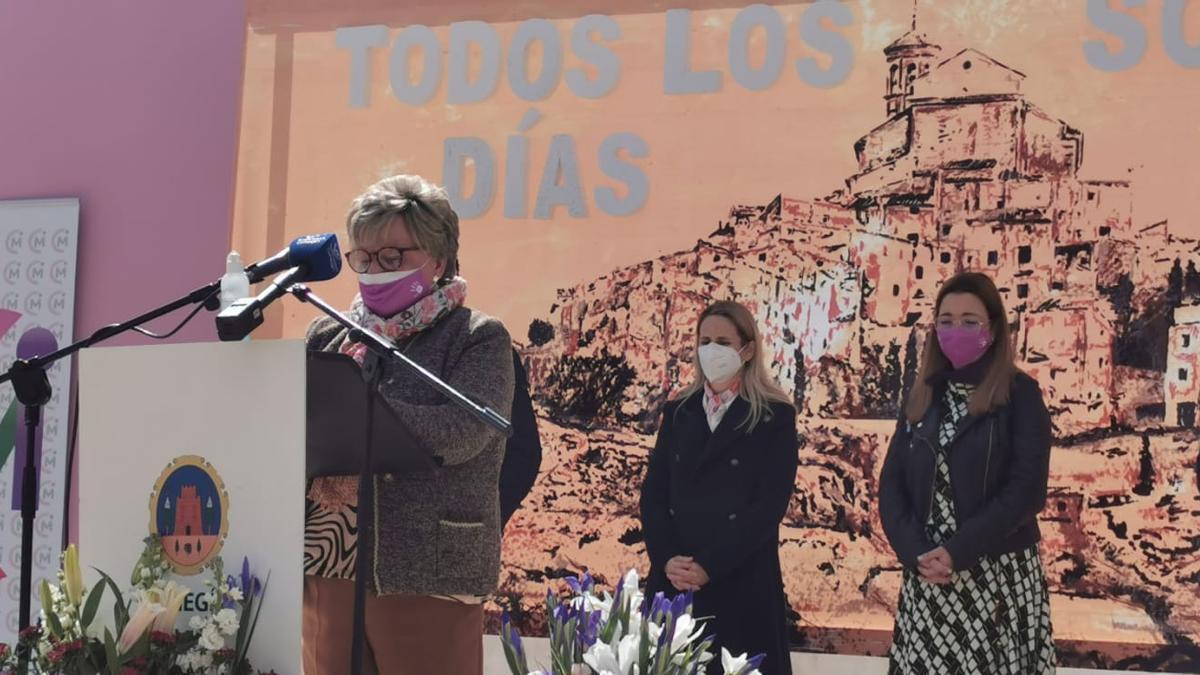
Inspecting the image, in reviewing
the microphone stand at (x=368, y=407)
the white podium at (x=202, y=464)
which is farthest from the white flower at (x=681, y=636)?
the white podium at (x=202, y=464)

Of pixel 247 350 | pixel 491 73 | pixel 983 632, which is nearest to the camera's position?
pixel 247 350

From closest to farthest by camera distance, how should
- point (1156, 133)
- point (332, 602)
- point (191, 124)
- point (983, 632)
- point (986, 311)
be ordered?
point (332, 602), point (983, 632), point (986, 311), point (1156, 133), point (191, 124)

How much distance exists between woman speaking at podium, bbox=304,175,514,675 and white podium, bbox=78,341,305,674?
360 millimetres

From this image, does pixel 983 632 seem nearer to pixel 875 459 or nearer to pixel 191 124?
pixel 875 459

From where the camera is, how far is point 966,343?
3936mm

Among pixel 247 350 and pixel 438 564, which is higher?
pixel 247 350

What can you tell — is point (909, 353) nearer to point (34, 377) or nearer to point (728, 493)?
point (728, 493)

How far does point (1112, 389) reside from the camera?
4.46m

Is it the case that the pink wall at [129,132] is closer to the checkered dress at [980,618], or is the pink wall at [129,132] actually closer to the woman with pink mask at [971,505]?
the woman with pink mask at [971,505]

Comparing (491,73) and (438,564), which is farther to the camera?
(491,73)

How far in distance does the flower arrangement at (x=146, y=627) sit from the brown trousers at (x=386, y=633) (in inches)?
16.4

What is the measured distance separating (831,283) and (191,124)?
257 centimetres

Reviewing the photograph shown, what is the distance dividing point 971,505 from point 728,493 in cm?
70

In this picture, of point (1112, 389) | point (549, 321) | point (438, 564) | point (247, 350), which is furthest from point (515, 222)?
point (247, 350)
